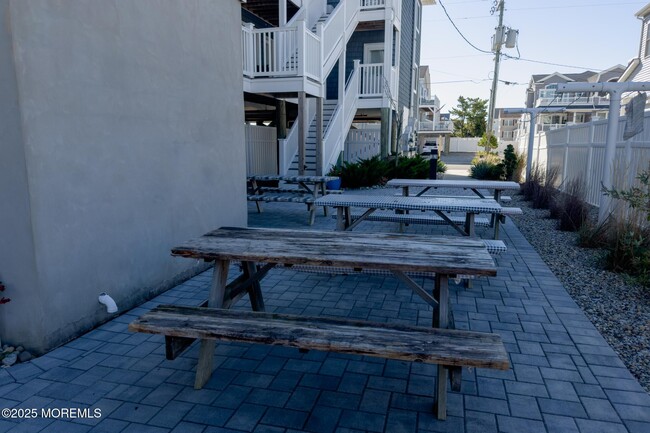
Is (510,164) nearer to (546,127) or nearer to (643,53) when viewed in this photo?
(643,53)

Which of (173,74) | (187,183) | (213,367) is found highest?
(173,74)

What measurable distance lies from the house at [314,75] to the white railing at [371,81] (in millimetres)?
30

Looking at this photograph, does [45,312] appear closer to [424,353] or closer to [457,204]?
[424,353]

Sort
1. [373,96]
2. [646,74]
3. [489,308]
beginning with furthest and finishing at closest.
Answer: [646,74]
[373,96]
[489,308]

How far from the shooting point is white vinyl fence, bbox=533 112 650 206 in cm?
650

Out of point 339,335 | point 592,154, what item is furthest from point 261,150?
point 339,335

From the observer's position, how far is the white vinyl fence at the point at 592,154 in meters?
6.50

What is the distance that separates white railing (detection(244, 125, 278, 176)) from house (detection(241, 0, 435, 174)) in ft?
0.09

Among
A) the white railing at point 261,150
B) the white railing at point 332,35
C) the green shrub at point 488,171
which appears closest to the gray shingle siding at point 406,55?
the green shrub at point 488,171

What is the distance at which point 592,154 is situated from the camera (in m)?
8.85

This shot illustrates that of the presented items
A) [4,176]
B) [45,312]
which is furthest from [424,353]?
[4,176]

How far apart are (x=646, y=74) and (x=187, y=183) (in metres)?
20.0

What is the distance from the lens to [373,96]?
14211 millimetres

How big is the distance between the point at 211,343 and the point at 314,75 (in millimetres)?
8960
